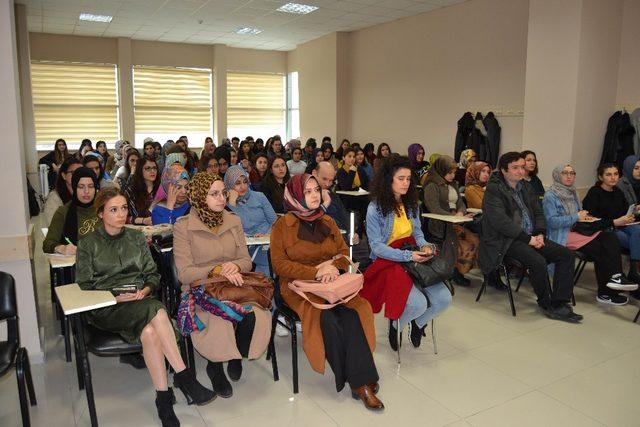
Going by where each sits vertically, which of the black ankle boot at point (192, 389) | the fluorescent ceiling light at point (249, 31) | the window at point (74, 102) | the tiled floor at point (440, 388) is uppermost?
the fluorescent ceiling light at point (249, 31)

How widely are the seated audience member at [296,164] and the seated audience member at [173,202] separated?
357 centimetres

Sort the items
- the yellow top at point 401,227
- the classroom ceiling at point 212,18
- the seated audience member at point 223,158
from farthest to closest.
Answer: the classroom ceiling at point 212,18, the seated audience member at point 223,158, the yellow top at point 401,227

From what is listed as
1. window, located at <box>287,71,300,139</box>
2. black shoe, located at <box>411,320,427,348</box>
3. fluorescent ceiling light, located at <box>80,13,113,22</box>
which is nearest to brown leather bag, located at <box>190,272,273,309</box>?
black shoe, located at <box>411,320,427,348</box>

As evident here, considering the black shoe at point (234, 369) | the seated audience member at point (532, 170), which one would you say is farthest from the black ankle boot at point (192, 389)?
the seated audience member at point (532, 170)

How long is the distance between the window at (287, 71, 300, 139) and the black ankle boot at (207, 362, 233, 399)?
11259 mm

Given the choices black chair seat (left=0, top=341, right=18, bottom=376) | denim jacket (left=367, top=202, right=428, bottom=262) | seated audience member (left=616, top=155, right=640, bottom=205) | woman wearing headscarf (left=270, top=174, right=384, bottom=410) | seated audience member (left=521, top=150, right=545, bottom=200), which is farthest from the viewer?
seated audience member (left=521, top=150, right=545, bottom=200)

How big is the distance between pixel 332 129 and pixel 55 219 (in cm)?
869

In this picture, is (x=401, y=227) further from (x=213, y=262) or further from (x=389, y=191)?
(x=213, y=262)

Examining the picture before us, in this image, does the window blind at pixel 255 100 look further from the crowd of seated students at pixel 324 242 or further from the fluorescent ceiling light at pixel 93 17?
the crowd of seated students at pixel 324 242

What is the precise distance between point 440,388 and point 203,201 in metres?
1.77

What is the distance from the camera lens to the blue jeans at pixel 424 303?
324cm

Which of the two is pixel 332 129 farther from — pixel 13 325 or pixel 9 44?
pixel 13 325

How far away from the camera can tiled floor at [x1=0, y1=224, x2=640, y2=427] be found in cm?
266

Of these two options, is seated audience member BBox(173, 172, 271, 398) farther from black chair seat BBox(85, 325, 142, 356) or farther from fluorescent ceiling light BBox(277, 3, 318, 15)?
fluorescent ceiling light BBox(277, 3, 318, 15)
